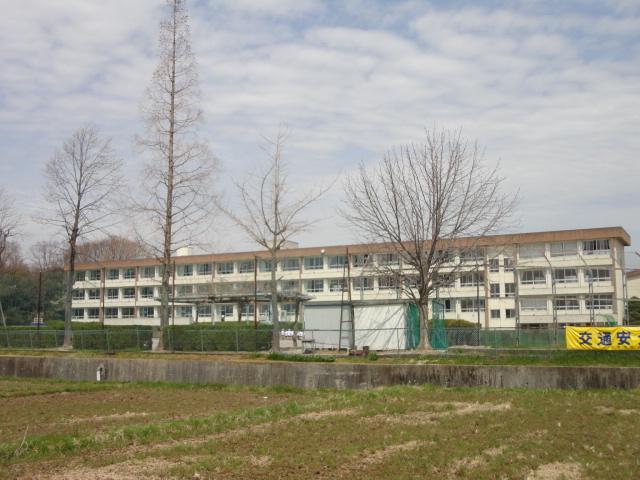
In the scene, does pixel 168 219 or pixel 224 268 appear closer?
pixel 168 219

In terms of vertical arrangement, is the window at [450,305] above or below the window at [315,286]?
below

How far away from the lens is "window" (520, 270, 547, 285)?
2830 inches

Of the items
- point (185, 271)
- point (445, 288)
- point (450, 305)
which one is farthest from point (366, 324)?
point (185, 271)

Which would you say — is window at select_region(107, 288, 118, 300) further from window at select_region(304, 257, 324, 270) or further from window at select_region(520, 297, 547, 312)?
window at select_region(520, 297, 547, 312)

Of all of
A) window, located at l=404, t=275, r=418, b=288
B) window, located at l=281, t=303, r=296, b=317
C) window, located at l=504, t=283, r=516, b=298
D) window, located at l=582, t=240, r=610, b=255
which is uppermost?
window, located at l=582, t=240, r=610, b=255

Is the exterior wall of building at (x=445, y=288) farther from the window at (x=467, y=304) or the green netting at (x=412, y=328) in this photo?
the green netting at (x=412, y=328)

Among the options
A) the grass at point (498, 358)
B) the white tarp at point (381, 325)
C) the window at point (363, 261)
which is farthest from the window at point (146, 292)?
the grass at point (498, 358)

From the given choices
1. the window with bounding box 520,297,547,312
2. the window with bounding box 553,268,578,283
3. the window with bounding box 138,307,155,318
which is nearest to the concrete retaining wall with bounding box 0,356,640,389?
the window with bounding box 520,297,547,312

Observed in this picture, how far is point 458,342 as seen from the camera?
39.2m

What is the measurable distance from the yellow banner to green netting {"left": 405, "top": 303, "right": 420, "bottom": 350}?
30.0 feet

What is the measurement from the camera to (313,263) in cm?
8869

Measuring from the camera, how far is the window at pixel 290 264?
8975 centimetres

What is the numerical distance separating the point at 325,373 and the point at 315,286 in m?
65.0

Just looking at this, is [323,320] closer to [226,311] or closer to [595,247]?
[595,247]
